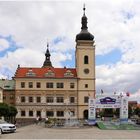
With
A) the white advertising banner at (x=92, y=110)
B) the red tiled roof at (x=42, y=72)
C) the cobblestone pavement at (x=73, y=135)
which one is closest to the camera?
the cobblestone pavement at (x=73, y=135)

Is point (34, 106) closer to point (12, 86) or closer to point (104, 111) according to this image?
point (12, 86)

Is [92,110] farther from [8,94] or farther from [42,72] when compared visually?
[8,94]

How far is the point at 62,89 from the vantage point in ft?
288

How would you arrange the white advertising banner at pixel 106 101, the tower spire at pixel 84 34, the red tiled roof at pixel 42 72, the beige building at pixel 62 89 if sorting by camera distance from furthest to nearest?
1. the red tiled roof at pixel 42 72
2. the tower spire at pixel 84 34
3. the beige building at pixel 62 89
4. the white advertising banner at pixel 106 101

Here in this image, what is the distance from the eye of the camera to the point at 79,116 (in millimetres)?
85938

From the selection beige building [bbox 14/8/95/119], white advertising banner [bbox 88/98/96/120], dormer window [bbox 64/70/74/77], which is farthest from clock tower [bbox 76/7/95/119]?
white advertising banner [bbox 88/98/96/120]

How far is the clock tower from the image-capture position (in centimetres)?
8619

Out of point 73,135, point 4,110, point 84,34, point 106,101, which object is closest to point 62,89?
point 84,34

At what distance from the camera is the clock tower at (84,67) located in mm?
86188

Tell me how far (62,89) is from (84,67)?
6.74 m

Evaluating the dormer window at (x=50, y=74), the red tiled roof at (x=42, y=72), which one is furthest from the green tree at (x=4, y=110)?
the dormer window at (x=50, y=74)

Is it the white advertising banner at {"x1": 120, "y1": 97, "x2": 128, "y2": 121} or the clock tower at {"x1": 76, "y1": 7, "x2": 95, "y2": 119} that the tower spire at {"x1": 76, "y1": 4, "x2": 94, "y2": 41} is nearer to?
the clock tower at {"x1": 76, "y1": 7, "x2": 95, "y2": 119}

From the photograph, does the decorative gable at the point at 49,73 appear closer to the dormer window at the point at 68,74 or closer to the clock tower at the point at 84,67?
the dormer window at the point at 68,74

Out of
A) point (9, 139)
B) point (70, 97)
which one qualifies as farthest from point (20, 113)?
point (9, 139)
